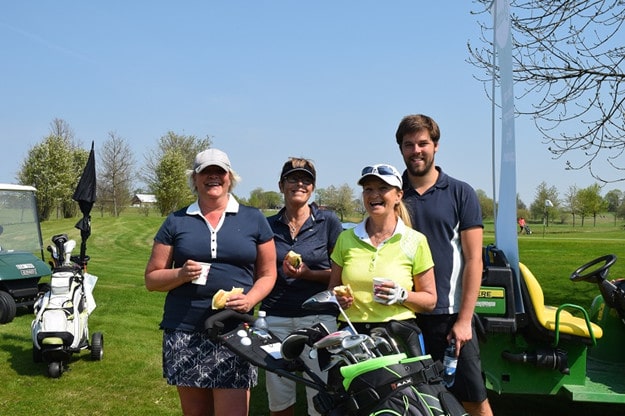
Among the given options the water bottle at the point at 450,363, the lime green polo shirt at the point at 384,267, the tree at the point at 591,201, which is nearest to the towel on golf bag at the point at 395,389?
the lime green polo shirt at the point at 384,267

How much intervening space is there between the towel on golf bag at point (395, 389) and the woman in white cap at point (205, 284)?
0.92 meters

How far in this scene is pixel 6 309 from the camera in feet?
29.1

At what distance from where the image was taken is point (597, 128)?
807 cm

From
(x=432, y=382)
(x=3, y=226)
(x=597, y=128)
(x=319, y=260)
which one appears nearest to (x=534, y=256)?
(x=597, y=128)

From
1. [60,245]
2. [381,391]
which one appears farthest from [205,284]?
[60,245]

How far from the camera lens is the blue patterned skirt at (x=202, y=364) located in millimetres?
3025

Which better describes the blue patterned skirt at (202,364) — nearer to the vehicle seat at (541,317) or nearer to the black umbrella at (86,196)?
the vehicle seat at (541,317)

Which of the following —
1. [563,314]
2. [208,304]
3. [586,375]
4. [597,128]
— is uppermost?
[597,128]

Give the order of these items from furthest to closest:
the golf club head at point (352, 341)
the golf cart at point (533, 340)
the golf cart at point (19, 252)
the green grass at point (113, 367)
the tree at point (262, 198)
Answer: the tree at point (262, 198) → the golf cart at point (19, 252) → the green grass at point (113, 367) → the golf cart at point (533, 340) → the golf club head at point (352, 341)

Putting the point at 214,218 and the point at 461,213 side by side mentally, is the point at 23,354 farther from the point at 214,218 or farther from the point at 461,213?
the point at 461,213

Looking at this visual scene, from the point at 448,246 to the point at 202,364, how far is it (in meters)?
1.41

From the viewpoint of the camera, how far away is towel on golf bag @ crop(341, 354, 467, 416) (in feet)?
7.01

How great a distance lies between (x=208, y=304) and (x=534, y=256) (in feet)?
61.8

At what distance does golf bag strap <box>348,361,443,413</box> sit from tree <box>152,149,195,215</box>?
132 feet
